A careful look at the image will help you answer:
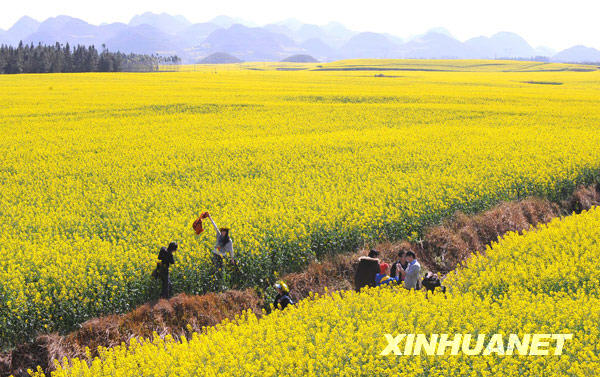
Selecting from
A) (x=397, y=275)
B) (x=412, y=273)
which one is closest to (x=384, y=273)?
(x=397, y=275)

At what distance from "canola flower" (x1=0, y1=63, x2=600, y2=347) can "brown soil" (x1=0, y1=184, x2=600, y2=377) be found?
48 centimetres

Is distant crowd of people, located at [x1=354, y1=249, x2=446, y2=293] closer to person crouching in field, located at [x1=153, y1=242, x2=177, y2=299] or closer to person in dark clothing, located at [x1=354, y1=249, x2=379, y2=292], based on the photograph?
person in dark clothing, located at [x1=354, y1=249, x2=379, y2=292]

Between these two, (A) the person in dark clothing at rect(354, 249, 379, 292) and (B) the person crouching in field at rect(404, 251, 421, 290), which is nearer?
(B) the person crouching in field at rect(404, 251, 421, 290)

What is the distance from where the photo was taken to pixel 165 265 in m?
9.52

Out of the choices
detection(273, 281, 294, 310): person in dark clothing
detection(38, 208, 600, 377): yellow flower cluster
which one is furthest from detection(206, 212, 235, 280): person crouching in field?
detection(38, 208, 600, 377): yellow flower cluster

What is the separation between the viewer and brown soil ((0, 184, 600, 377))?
8.30 metres

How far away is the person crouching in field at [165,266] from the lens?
9.48m

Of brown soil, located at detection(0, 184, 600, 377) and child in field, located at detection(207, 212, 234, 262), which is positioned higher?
child in field, located at detection(207, 212, 234, 262)

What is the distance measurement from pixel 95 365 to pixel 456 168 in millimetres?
15722

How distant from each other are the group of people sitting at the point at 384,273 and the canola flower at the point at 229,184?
2.20 meters

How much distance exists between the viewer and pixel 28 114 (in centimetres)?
3366

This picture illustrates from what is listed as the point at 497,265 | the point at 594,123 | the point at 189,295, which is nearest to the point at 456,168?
the point at 497,265

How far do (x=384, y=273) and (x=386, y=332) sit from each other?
321 cm

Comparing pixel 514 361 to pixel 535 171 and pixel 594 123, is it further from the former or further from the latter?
pixel 594 123
